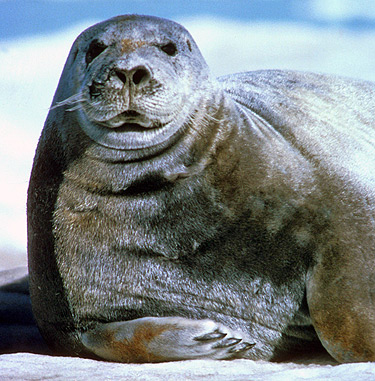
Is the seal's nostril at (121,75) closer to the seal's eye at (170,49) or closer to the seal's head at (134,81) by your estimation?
the seal's head at (134,81)

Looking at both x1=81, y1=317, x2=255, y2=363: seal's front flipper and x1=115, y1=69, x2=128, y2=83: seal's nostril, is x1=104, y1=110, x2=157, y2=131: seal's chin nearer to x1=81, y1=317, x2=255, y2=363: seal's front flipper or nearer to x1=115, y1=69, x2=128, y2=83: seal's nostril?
x1=115, y1=69, x2=128, y2=83: seal's nostril

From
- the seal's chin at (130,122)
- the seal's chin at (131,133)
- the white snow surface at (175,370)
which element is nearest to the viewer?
the white snow surface at (175,370)

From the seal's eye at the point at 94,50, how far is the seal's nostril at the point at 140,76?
1.10ft

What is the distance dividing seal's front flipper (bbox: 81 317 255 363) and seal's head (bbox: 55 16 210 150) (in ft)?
3.02

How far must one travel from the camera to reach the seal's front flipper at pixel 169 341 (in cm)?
382

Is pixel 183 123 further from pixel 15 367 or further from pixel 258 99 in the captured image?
pixel 15 367

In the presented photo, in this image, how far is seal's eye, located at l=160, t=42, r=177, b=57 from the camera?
4.03m

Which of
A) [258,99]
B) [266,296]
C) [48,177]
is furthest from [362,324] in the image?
[48,177]

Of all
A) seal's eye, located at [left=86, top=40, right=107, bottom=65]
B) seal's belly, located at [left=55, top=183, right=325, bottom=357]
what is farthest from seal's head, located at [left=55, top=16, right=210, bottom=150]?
seal's belly, located at [left=55, top=183, right=325, bottom=357]

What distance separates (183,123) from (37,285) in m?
1.25

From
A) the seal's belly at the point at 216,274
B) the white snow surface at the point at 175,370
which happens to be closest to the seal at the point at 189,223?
the seal's belly at the point at 216,274

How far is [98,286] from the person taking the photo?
163 inches

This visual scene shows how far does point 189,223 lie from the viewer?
407 centimetres

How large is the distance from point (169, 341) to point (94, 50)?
1.53 m
